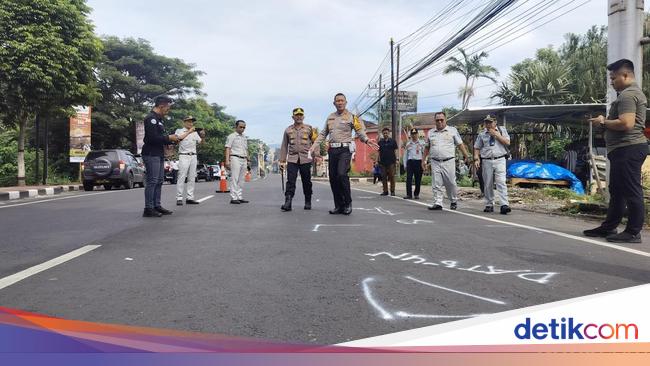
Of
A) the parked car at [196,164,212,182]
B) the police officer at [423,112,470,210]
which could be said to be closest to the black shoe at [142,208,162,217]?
the police officer at [423,112,470,210]

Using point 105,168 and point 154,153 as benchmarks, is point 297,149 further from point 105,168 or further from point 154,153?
point 105,168

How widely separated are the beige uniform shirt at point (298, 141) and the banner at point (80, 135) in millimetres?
18977

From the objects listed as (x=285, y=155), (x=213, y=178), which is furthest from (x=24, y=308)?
(x=213, y=178)

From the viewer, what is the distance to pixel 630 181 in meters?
5.29

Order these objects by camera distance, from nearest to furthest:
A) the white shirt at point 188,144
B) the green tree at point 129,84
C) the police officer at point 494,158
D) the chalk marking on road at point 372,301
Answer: the chalk marking on road at point 372,301 → the police officer at point 494,158 → the white shirt at point 188,144 → the green tree at point 129,84

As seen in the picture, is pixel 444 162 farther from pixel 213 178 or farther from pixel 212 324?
pixel 213 178

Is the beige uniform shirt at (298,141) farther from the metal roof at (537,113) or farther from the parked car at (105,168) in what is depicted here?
the parked car at (105,168)

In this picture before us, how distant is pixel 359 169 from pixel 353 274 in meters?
59.3

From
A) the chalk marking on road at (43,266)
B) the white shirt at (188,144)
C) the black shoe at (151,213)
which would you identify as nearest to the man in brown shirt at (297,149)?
the black shoe at (151,213)

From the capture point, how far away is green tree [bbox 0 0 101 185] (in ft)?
54.6

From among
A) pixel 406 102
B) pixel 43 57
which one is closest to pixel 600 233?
pixel 43 57

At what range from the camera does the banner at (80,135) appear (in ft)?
79.4

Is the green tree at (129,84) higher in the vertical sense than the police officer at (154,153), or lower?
higher

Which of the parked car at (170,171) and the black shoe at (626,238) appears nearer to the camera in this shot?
the black shoe at (626,238)
